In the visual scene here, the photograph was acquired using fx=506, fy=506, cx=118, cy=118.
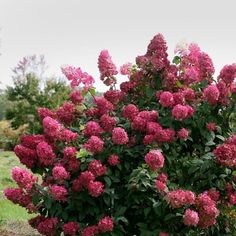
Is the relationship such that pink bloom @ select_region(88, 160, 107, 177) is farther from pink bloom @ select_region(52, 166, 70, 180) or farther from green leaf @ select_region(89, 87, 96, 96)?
green leaf @ select_region(89, 87, 96, 96)

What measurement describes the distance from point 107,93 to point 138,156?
2.46 ft

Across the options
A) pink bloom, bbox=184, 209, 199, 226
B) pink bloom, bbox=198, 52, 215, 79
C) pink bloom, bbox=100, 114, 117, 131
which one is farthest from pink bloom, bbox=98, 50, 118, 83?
pink bloom, bbox=184, 209, 199, 226

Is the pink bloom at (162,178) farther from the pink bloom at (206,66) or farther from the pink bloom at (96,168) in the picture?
the pink bloom at (206,66)

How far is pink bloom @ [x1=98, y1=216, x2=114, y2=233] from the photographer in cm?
378

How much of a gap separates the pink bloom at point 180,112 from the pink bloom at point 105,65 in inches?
33.7

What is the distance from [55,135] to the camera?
4.09m

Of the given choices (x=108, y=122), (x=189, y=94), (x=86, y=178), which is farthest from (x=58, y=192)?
(x=189, y=94)

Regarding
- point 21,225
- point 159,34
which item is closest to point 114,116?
point 159,34

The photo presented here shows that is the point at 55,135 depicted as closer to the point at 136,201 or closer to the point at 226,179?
the point at 136,201

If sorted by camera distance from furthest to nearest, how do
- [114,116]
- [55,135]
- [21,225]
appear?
[21,225], [114,116], [55,135]

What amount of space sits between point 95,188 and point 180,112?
2.91 ft

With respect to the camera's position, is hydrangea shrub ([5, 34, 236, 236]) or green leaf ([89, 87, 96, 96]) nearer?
hydrangea shrub ([5, 34, 236, 236])

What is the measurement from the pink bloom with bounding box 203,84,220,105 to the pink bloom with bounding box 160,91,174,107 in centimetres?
28

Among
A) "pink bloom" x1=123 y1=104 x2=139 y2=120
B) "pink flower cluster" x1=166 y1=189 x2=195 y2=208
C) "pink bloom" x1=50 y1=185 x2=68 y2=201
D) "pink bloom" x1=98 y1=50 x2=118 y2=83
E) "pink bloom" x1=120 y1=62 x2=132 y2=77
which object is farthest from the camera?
"pink bloom" x1=120 y1=62 x2=132 y2=77
